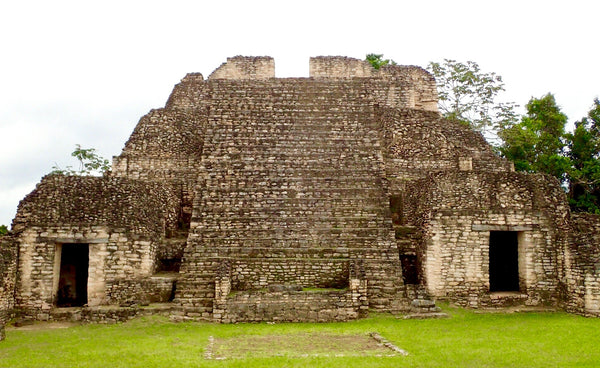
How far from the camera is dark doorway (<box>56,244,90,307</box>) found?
593 inches

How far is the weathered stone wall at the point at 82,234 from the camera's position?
13.0 m

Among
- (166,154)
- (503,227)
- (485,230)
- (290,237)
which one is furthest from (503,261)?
(166,154)

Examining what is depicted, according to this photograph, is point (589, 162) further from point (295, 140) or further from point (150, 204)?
point (150, 204)

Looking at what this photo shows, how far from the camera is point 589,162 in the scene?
72.2 ft

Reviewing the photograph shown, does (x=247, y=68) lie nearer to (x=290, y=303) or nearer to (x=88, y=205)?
(x=88, y=205)

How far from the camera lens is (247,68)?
21.4m

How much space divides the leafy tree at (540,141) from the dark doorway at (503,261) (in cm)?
749

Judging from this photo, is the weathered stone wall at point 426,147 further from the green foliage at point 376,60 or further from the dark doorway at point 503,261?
the green foliage at point 376,60

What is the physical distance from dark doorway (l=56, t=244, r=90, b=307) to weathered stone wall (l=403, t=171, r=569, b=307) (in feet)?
28.2

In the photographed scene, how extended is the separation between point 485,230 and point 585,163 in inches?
424

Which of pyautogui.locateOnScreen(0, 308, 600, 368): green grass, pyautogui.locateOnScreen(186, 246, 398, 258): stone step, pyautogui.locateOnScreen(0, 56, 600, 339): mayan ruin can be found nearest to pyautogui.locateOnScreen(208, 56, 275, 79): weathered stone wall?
pyautogui.locateOnScreen(0, 56, 600, 339): mayan ruin

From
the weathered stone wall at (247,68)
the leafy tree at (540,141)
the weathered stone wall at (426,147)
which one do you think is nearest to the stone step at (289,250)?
the weathered stone wall at (426,147)

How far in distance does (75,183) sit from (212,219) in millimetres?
3239

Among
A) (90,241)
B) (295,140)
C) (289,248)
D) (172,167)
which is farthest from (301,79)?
(90,241)
